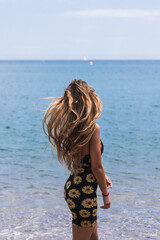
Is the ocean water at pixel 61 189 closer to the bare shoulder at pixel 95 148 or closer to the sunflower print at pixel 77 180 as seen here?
the bare shoulder at pixel 95 148

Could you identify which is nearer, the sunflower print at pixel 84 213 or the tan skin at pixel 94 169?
the tan skin at pixel 94 169

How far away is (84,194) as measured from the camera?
3.21 metres

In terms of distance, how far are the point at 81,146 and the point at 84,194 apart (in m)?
0.44

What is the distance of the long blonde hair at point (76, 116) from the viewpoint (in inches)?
122

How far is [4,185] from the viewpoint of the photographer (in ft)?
26.3

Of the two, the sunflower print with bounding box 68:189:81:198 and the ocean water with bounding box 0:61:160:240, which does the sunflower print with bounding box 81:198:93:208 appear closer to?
the sunflower print with bounding box 68:189:81:198

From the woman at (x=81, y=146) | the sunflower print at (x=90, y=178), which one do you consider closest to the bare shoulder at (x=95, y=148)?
the woman at (x=81, y=146)

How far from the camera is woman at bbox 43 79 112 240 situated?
3121 mm

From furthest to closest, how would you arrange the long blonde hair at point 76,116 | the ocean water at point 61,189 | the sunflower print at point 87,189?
the ocean water at point 61,189
the sunflower print at point 87,189
the long blonde hair at point 76,116

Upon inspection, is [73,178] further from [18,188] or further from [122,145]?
[122,145]

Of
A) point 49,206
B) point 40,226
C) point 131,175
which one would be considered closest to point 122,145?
point 131,175

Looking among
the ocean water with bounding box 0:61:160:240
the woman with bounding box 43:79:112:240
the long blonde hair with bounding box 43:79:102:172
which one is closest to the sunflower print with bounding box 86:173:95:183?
the woman with bounding box 43:79:112:240

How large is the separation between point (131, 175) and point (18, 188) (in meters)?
2.97

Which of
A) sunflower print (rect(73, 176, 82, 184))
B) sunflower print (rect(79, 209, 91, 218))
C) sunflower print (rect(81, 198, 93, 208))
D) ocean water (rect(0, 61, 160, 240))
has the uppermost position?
sunflower print (rect(73, 176, 82, 184))
